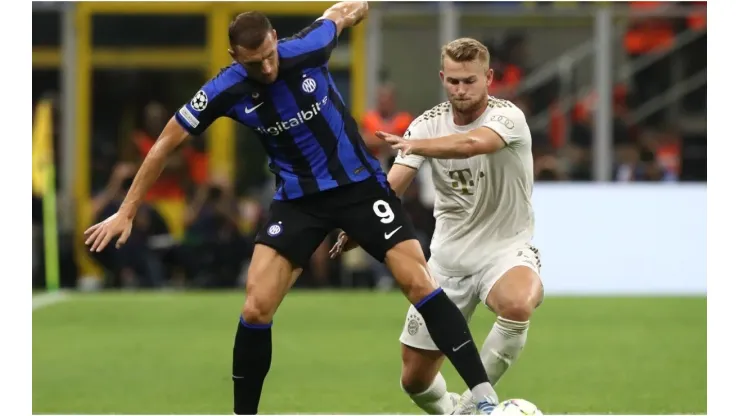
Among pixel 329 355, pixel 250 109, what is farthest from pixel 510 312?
pixel 329 355

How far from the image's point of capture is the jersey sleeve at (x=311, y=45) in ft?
22.6

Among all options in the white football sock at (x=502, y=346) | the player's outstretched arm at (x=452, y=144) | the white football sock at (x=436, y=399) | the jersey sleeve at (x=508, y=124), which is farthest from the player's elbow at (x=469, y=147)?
the white football sock at (x=436, y=399)

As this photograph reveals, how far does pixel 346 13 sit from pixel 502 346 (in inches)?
72.8

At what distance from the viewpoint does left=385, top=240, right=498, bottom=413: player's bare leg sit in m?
6.87

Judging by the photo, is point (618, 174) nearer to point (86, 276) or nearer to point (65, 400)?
point (86, 276)

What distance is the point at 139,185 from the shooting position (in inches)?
271

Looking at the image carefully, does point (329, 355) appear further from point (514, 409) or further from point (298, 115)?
point (514, 409)

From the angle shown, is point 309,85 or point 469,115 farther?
point 469,115

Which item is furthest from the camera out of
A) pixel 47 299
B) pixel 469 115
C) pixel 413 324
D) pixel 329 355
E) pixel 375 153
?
pixel 47 299

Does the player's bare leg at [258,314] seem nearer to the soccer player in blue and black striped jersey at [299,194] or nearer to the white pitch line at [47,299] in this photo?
the soccer player in blue and black striped jersey at [299,194]

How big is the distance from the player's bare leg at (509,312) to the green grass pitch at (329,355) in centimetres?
118

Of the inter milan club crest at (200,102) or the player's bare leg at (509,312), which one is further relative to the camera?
the player's bare leg at (509,312)
